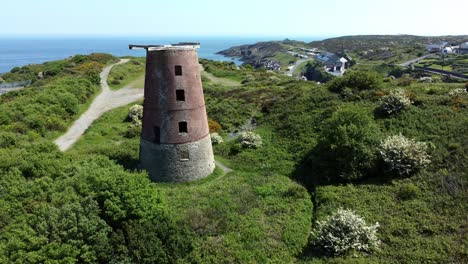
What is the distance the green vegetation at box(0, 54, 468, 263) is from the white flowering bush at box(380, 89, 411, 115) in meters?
0.69

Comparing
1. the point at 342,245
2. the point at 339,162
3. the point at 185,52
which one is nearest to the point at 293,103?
the point at 339,162

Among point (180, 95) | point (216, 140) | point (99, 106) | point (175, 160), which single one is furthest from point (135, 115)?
point (180, 95)

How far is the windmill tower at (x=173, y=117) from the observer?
25.7m

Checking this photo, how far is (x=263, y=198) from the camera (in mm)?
25766

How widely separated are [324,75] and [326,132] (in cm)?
9358

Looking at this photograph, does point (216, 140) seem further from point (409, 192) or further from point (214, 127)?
point (409, 192)

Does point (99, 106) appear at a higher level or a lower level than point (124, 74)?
lower

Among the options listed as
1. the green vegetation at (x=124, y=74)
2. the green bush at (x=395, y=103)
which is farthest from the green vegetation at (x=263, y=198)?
the green vegetation at (x=124, y=74)

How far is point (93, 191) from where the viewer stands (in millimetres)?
20391

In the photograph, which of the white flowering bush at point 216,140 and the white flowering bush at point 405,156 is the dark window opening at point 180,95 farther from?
the white flowering bush at point 405,156

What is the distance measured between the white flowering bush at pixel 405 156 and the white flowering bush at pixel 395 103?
704 centimetres

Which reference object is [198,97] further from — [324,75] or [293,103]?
[324,75]

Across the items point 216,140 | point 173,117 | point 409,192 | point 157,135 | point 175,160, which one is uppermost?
point 173,117

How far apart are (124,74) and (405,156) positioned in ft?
222
